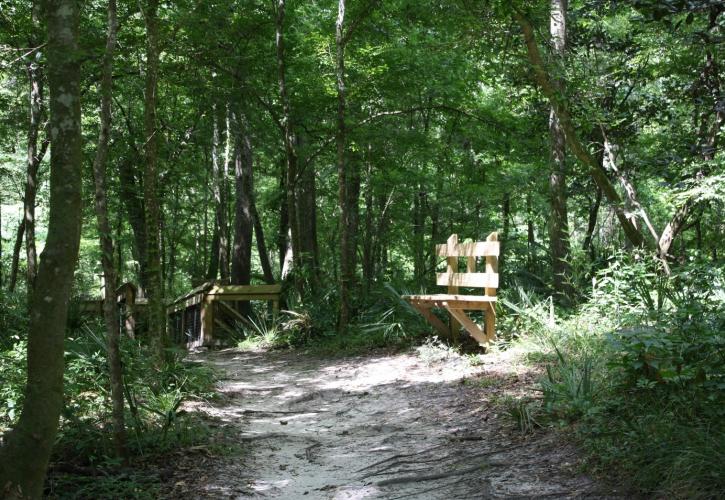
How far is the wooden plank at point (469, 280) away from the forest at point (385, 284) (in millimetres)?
56

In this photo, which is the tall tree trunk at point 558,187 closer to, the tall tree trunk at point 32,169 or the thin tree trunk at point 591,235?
the thin tree trunk at point 591,235

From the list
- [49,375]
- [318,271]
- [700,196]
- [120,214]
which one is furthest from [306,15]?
[49,375]

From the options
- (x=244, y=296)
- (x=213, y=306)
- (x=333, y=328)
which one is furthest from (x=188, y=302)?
(x=333, y=328)

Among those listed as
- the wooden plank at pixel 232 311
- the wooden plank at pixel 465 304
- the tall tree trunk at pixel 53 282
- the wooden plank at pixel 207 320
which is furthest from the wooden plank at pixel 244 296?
the tall tree trunk at pixel 53 282

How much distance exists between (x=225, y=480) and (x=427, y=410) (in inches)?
93.4

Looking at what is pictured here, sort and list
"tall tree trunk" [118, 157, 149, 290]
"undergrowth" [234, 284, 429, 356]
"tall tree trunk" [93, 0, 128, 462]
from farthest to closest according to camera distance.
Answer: "tall tree trunk" [118, 157, 149, 290]
"undergrowth" [234, 284, 429, 356]
"tall tree trunk" [93, 0, 128, 462]

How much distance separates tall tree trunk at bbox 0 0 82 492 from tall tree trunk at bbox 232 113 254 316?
11386mm

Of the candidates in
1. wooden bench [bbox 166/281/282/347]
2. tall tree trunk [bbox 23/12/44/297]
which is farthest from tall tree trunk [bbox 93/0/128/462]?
wooden bench [bbox 166/281/282/347]

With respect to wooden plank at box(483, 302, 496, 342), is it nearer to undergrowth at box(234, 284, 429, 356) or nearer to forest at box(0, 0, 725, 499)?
forest at box(0, 0, 725, 499)

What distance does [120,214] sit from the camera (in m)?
17.8

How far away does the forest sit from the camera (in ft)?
13.0

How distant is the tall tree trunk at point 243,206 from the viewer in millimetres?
15255

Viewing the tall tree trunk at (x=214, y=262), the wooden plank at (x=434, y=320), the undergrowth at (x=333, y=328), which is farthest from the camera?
the tall tree trunk at (x=214, y=262)

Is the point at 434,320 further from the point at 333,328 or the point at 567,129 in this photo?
the point at 567,129
